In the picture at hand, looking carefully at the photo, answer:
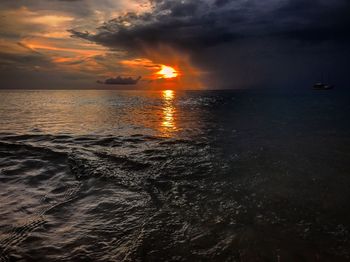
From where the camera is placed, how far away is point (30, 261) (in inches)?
204

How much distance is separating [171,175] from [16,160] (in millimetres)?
8189

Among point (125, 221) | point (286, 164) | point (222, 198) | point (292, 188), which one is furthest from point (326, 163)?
point (125, 221)

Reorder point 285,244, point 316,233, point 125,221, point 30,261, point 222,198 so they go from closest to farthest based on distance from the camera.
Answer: point 30,261
point 285,244
point 316,233
point 125,221
point 222,198

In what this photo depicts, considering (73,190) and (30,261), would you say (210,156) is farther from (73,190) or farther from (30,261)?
(30,261)

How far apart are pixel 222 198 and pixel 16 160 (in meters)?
10.6

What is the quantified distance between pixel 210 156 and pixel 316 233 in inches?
314

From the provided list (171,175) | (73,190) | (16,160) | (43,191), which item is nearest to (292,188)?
(171,175)

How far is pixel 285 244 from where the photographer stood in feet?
19.3

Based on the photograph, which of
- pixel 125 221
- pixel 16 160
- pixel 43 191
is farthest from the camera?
pixel 16 160

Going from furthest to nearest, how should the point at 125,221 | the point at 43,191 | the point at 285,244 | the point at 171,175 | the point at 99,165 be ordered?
the point at 99,165
the point at 171,175
the point at 43,191
the point at 125,221
the point at 285,244

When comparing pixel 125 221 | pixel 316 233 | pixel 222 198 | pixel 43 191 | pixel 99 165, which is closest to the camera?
pixel 316 233

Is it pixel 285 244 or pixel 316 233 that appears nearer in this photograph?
pixel 285 244

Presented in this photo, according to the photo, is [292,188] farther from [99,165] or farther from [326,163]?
[99,165]

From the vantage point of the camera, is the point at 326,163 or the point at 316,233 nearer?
the point at 316,233
